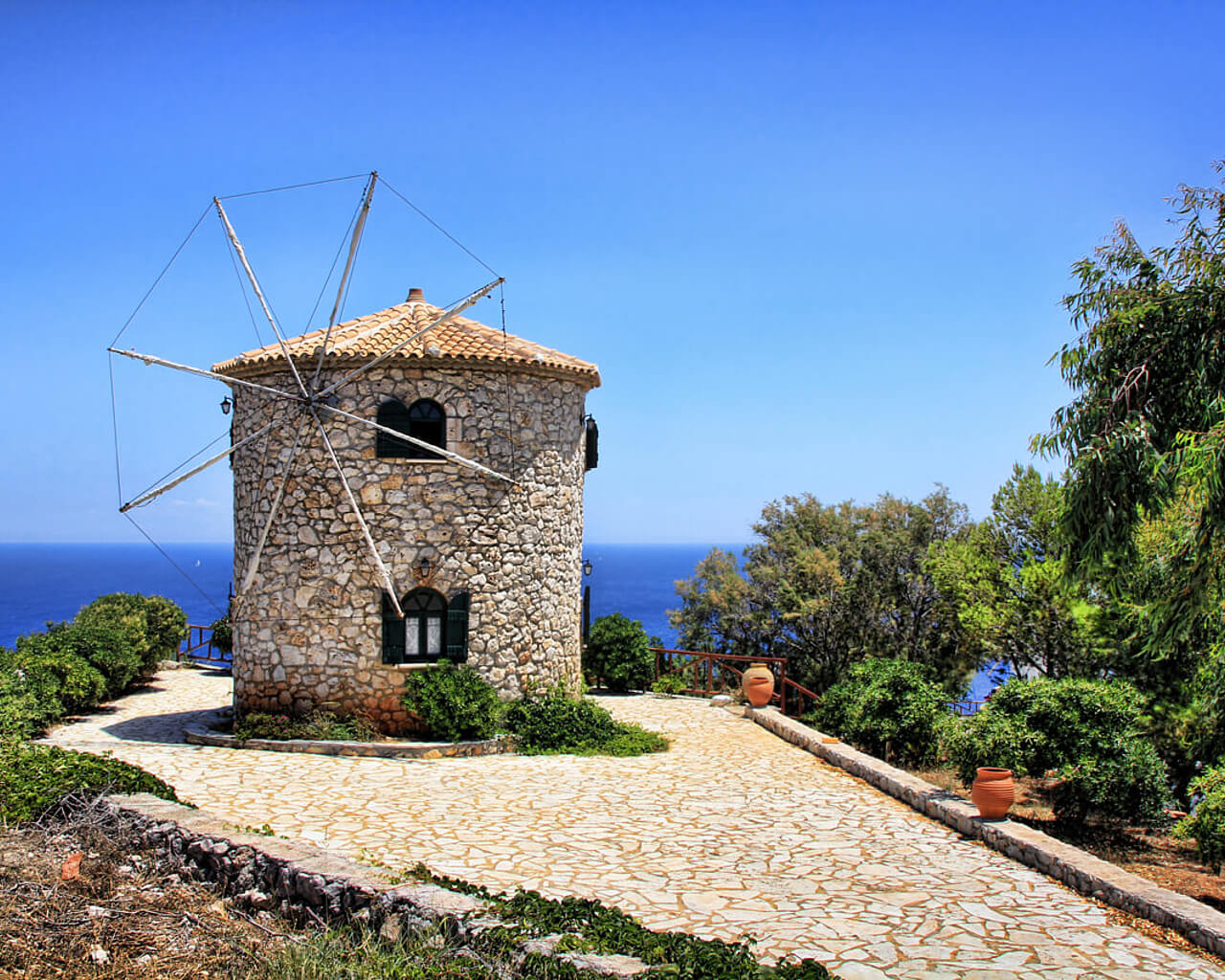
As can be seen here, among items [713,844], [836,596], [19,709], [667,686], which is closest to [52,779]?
[19,709]

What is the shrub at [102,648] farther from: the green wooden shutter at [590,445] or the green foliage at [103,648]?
the green wooden shutter at [590,445]

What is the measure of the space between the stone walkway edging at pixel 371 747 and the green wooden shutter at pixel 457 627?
4.43 ft

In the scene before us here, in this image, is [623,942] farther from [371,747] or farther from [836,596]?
[836,596]

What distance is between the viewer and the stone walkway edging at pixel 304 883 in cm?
640

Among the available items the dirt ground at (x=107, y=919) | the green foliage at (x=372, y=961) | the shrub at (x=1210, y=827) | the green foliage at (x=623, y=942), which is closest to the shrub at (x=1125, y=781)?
the shrub at (x=1210, y=827)

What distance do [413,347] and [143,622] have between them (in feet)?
35.5

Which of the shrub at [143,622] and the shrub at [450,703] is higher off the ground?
the shrub at [143,622]

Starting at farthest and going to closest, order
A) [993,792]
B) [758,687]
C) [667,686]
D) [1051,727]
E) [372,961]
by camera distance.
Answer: [667,686] → [758,687] → [1051,727] → [993,792] → [372,961]

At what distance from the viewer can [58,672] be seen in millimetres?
16797

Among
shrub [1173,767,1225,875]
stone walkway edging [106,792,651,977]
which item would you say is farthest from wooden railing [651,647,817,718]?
stone walkway edging [106,792,651,977]

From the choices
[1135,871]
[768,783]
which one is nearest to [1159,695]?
[1135,871]

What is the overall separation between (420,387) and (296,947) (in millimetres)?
9558

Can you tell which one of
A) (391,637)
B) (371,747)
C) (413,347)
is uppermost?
(413,347)

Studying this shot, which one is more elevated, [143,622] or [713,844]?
[143,622]
